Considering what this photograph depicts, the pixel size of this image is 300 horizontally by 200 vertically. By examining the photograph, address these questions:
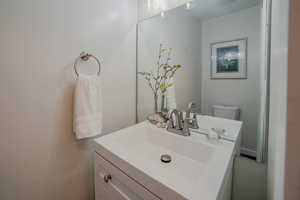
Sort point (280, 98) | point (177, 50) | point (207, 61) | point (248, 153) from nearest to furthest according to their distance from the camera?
point (280, 98) → point (248, 153) → point (207, 61) → point (177, 50)

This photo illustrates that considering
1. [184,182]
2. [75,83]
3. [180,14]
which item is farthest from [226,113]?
[75,83]

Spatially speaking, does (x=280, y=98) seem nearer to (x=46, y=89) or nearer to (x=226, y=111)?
(x=226, y=111)

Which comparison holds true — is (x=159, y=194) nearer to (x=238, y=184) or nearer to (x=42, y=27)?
(x=238, y=184)

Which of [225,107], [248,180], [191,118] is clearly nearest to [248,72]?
[225,107]

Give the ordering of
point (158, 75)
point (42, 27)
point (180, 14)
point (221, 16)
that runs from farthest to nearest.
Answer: point (158, 75)
point (180, 14)
point (221, 16)
point (42, 27)

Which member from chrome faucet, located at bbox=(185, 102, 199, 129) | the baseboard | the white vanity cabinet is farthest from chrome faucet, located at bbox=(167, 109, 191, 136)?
the white vanity cabinet

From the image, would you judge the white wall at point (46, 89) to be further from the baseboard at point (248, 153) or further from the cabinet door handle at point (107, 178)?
the baseboard at point (248, 153)

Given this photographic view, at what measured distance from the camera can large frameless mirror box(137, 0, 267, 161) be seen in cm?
84

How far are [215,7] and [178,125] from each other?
89 cm

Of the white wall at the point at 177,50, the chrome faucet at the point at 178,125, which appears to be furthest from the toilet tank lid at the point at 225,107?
the chrome faucet at the point at 178,125

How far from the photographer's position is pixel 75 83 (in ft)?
3.18

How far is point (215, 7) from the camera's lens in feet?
3.16

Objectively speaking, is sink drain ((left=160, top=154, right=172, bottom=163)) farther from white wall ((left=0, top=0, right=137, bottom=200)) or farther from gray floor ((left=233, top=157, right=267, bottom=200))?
white wall ((left=0, top=0, right=137, bottom=200))

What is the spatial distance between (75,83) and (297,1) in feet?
3.57
